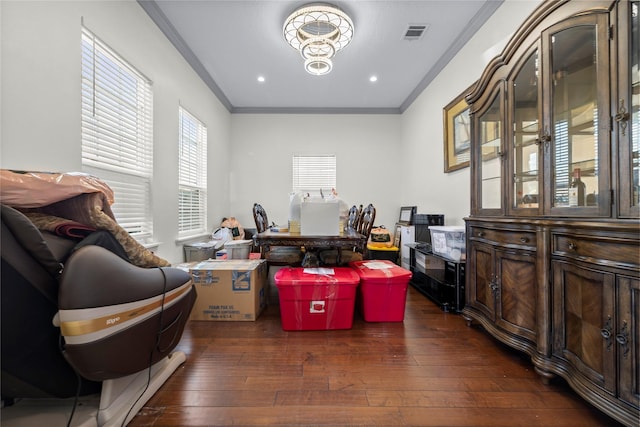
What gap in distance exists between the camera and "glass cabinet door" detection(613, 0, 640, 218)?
1087 mm

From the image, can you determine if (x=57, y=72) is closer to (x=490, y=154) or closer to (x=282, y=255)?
(x=282, y=255)

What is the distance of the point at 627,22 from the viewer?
43.6 inches

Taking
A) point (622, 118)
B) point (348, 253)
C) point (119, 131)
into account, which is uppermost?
point (119, 131)

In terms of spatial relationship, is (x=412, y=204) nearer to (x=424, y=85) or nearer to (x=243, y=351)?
(x=424, y=85)

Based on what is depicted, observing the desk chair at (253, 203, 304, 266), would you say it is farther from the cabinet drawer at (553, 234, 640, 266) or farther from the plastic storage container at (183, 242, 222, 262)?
the cabinet drawer at (553, 234, 640, 266)

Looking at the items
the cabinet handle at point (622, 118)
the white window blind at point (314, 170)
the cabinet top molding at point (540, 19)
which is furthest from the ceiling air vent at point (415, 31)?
the white window blind at point (314, 170)

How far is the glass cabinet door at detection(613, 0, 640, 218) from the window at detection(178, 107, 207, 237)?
3721 mm

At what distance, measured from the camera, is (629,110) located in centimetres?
109

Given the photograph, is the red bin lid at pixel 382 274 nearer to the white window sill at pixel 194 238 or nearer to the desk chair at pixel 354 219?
the desk chair at pixel 354 219

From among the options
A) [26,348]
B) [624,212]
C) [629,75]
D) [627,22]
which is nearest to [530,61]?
[627,22]

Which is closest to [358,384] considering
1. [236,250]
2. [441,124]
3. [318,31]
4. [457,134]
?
[236,250]

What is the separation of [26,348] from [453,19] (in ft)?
13.0

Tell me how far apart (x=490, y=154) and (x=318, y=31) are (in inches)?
84.7

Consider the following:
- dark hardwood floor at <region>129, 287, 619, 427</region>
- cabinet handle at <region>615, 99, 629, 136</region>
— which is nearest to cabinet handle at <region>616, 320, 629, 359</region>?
dark hardwood floor at <region>129, 287, 619, 427</region>
